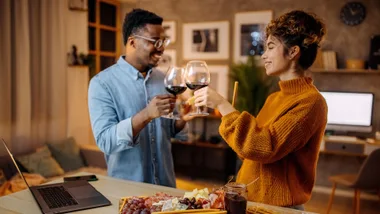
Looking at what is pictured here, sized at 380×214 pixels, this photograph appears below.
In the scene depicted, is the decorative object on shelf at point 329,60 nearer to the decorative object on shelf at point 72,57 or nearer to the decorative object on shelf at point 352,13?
the decorative object on shelf at point 352,13

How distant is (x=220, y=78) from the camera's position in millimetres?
4988

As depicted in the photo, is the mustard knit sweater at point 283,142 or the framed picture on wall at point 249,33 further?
the framed picture on wall at point 249,33

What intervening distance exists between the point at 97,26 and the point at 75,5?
0.71 meters

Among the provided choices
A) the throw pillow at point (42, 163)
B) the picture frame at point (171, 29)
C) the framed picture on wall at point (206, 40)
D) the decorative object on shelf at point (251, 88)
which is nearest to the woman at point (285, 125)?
the throw pillow at point (42, 163)

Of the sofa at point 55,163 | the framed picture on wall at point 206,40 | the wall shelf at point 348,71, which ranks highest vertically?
the framed picture on wall at point 206,40

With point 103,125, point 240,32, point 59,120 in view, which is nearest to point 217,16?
point 240,32

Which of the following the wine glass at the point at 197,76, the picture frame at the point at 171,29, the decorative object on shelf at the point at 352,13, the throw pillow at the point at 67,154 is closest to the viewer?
the wine glass at the point at 197,76

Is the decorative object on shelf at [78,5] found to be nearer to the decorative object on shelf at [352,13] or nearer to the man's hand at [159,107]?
the decorative object on shelf at [352,13]

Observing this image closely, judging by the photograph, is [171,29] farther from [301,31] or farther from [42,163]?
[301,31]

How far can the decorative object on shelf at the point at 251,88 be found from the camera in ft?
14.5

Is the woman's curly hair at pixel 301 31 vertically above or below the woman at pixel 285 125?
above

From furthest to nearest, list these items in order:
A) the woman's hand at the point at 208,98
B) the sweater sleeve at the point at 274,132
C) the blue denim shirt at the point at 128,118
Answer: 1. the blue denim shirt at the point at 128,118
2. the woman's hand at the point at 208,98
3. the sweater sleeve at the point at 274,132

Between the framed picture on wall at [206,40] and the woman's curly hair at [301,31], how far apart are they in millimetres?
3574

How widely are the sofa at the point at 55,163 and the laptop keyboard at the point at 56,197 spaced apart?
5.66ft
